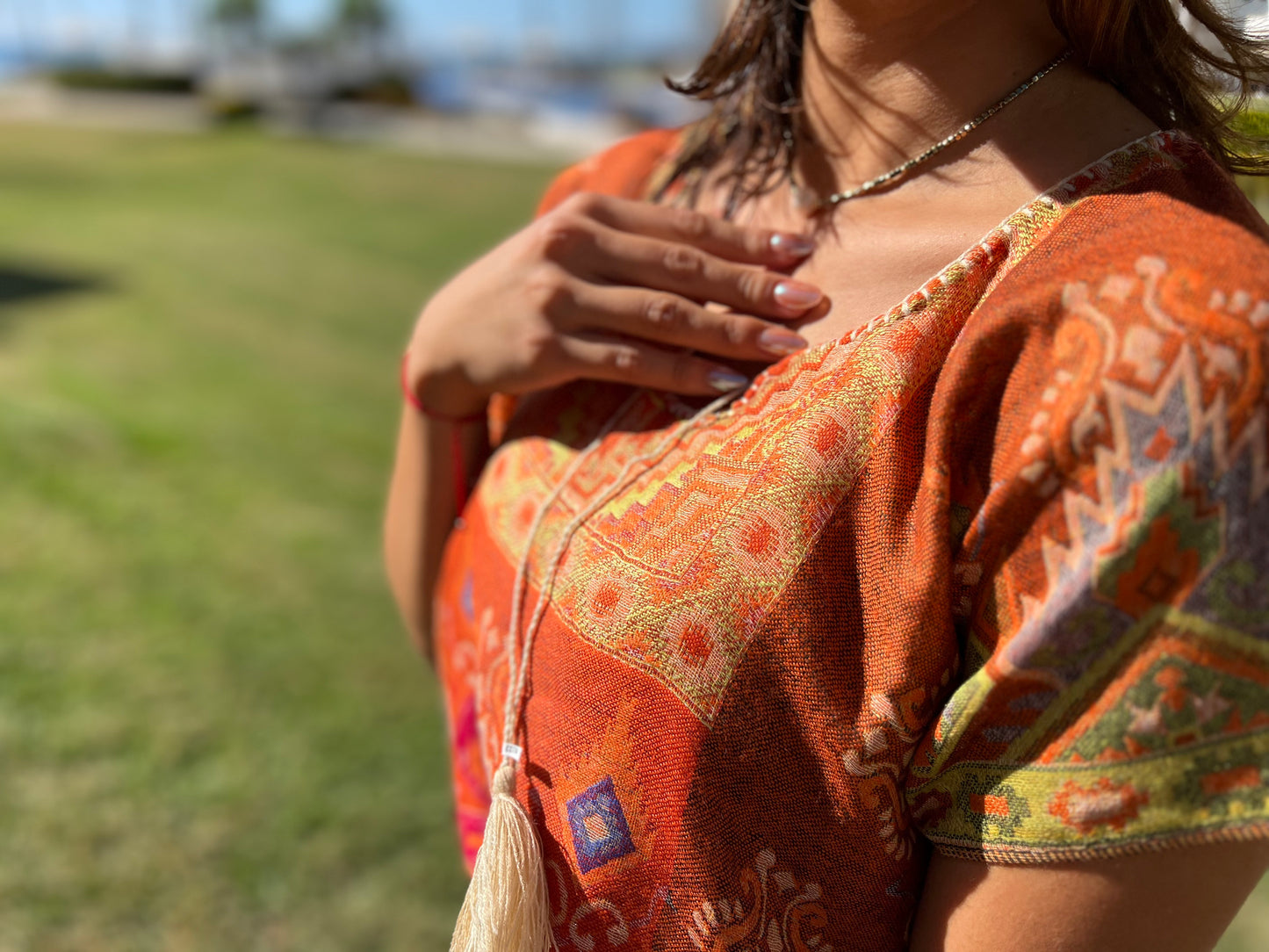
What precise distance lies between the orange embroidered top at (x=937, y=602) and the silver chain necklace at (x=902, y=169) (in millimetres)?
159

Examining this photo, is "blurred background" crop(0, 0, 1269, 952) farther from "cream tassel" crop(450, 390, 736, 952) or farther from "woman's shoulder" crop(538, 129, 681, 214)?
"cream tassel" crop(450, 390, 736, 952)

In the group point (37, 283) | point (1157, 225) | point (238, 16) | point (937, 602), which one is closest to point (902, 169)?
point (1157, 225)

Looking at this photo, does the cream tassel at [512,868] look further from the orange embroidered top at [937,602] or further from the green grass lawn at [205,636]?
the green grass lawn at [205,636]

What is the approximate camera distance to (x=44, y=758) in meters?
3.17

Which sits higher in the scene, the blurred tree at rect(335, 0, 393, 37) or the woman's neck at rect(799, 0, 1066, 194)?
the woman's neck at rect(799, 0, 1066, 194)

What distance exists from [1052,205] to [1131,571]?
1.06ft

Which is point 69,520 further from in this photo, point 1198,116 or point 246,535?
point 1198,116

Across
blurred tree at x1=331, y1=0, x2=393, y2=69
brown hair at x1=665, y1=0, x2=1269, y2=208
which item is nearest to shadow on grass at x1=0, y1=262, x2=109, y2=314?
brown hair at x1=665, y1=0, x2=1269, y2=208

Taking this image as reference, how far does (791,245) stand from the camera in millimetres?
1074

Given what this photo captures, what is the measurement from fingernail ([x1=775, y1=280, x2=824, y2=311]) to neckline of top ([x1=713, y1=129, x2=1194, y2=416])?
5.6 inches

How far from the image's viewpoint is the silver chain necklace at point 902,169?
959mm

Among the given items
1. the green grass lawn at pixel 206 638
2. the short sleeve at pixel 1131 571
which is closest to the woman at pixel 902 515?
the short sleeve at pixel 1131 571

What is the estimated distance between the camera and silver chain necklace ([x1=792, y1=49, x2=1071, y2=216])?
0.96 metres

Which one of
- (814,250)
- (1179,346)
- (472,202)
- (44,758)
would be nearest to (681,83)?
(814,250)
